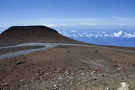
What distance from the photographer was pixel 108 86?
872cm

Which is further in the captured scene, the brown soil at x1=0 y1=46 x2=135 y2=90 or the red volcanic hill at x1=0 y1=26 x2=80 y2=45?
the red volcanic hill at x1=0 y1=26 x2=80 y2=45

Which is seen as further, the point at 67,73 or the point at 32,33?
the point at 32,33

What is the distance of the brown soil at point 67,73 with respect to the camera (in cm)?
918

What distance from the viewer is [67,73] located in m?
11.7

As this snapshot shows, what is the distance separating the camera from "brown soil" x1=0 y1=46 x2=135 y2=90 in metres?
9.18

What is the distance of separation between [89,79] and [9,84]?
506 centimetres

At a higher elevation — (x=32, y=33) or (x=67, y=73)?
(x=32, y=33)

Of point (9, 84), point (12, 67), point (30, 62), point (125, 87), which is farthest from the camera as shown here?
point (30, 62)

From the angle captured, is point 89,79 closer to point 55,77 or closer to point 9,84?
point 55,77

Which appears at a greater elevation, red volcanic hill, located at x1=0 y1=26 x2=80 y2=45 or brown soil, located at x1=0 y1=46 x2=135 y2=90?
red volcanic hill, located at x1=0 y1=26 x2=80 y2=45

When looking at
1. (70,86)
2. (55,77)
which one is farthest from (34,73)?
(70,86)

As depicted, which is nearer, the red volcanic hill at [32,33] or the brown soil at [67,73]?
the brown soil at [67,73]

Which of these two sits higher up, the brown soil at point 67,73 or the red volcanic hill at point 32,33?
the red volcanic hill at point 32,33

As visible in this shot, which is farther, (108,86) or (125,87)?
(108,86)
